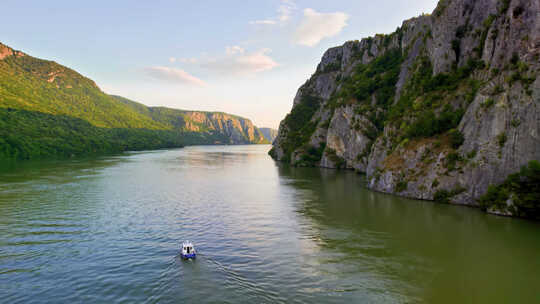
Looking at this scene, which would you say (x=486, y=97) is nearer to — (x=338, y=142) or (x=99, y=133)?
(x=338, y=142)

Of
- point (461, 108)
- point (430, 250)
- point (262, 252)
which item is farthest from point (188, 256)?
point (461, 108)

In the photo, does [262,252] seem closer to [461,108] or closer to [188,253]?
[188,253]

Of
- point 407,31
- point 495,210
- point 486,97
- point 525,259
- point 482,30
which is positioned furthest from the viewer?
point 407,31

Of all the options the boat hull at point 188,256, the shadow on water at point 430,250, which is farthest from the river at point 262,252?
the boat hull at point 188,256

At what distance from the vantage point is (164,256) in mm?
22969

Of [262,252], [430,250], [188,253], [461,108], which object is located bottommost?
[262,252]

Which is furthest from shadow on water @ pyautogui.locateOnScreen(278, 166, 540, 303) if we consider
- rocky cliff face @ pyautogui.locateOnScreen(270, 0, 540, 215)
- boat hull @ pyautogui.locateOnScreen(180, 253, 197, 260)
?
boat hull @ pyautogui.locateOnScreen(180, 253, 197, 260)

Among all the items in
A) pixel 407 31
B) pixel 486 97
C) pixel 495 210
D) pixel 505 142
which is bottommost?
pixel 495 210

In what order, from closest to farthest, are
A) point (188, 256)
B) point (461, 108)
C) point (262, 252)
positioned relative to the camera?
point (188, 256)
point (262, 252)
point (461, 108)

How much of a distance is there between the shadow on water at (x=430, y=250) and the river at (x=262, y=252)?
4.8 inches

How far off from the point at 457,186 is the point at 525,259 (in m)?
18.3

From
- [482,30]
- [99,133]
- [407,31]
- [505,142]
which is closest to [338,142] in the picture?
[407,31]

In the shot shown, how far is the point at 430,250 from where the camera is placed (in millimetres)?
24484

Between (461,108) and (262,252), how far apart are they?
3935 centimetres
